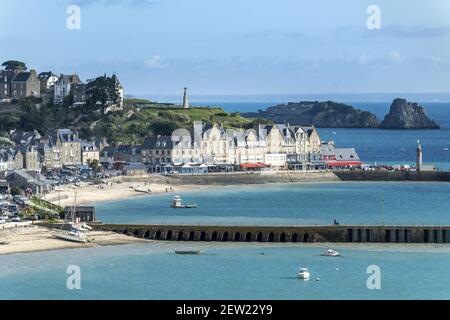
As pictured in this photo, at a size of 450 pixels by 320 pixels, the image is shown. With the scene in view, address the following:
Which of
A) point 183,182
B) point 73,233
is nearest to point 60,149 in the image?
point 183,182

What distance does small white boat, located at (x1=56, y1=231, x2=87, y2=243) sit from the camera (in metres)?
72.0

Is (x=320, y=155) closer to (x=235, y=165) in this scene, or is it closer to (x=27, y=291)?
(x=235, y=165)

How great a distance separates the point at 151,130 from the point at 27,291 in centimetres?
7394

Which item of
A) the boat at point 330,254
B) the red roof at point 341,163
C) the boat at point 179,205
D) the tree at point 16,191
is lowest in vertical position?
the boat at point 330,254

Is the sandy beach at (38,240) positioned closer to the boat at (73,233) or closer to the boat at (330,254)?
the boat at (73,233)

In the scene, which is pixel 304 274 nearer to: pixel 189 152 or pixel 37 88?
pixel 189 152

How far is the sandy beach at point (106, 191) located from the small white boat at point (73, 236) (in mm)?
18975

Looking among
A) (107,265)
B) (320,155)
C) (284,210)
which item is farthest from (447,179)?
(107,265)

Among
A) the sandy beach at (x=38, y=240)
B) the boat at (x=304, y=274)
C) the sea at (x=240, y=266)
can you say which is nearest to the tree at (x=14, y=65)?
the sea at (x=240, y=266)

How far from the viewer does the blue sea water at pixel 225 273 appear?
5807 cm

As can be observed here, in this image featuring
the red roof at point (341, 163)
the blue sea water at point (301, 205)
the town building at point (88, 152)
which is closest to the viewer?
the blue sea water at point (301, 205)

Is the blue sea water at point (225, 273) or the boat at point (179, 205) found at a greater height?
the boat at point (179, 205)

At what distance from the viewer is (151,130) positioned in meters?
131

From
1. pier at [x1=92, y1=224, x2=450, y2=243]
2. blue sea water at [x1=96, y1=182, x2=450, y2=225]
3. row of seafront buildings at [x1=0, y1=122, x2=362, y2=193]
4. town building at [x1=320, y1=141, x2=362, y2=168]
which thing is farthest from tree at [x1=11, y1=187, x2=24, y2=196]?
town building at [x1=320, y1=141, x2=362, y2=168]
